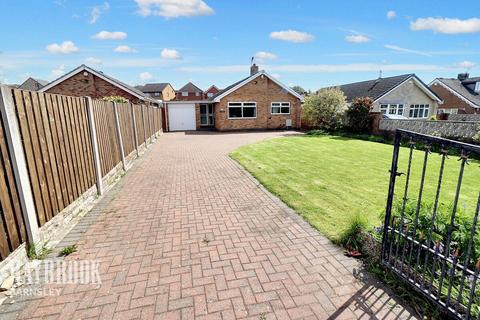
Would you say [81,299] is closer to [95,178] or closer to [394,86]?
[95,178]

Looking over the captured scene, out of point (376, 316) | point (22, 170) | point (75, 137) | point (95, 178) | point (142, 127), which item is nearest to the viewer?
point (376, 316)

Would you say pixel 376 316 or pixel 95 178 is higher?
pixel 95 178

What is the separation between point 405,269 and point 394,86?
84.2 feet

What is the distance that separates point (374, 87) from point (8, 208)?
30253 millimetres

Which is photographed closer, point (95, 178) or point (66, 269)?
point (66, 269)

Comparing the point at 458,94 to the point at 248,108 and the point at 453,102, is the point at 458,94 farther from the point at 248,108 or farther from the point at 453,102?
the point at 248,108

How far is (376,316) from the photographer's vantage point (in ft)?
8.00

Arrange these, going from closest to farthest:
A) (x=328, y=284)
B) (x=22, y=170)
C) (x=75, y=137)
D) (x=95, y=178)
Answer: (x=328, y=284), (x=22, y=170), (x=75, y=137), (x=95, y=178)

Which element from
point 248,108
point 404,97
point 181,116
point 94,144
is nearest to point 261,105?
point 248,108

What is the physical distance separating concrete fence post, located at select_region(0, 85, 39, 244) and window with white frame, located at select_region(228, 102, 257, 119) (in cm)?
2054

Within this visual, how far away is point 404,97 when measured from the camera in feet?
81.6

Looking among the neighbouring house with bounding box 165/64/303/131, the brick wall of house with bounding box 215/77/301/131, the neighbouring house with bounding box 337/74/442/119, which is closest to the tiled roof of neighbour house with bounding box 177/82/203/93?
the neighbouring house with bounding box 165/64/303/131

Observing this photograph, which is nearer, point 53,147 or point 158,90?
point 53,147

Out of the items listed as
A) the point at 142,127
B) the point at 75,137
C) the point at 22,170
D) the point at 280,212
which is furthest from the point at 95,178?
the point at 142,127
